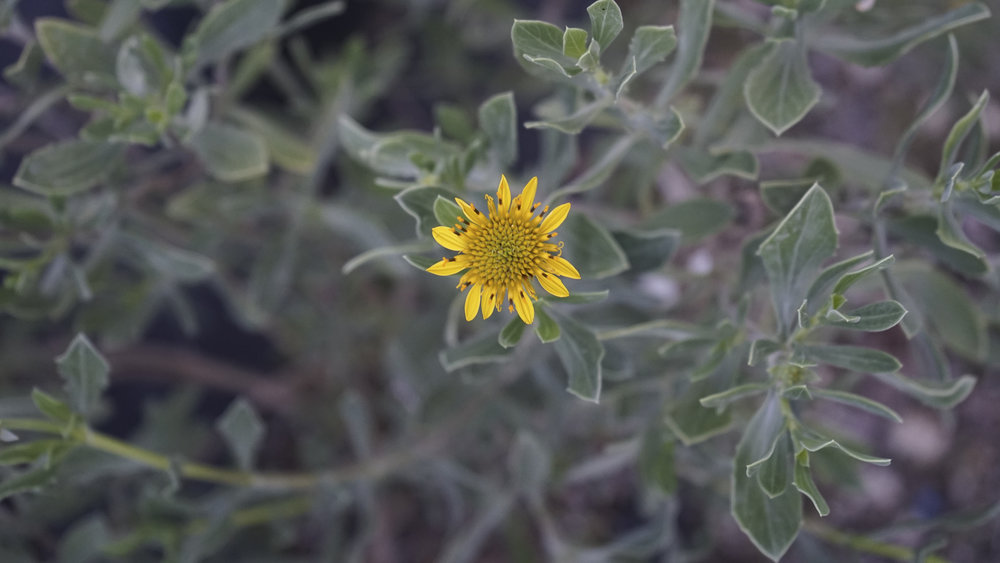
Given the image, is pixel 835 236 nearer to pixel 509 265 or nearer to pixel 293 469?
pixel 509 265

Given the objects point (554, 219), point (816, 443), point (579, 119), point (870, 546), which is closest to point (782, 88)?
point (579, 119)

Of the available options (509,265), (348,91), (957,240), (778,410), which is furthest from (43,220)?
(957,240)

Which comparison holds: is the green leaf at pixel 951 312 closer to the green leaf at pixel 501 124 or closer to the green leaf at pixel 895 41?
the green leaf at pixel 895 41

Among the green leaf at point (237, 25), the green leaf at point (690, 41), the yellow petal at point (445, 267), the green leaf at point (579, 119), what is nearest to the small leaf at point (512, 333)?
the yellow petal at point (445, 267)

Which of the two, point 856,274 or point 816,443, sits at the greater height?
point 856,274

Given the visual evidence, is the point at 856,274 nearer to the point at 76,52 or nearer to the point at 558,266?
the point at 558,266

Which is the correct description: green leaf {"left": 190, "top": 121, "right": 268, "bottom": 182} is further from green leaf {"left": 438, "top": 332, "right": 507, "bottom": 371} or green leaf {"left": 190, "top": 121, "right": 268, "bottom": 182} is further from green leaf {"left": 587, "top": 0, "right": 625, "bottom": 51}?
green leaf {"left": 587, "top": 0, "right": 625, "bottom": 51}
